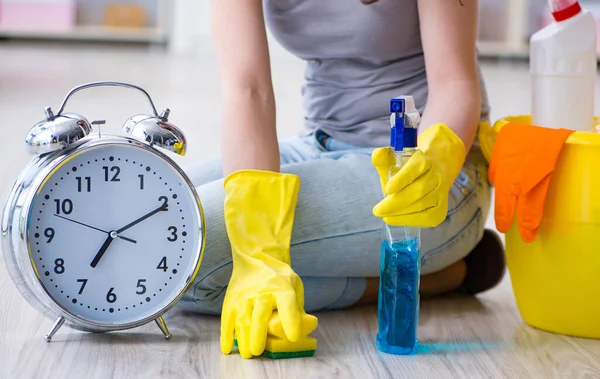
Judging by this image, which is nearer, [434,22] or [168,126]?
[168,126]

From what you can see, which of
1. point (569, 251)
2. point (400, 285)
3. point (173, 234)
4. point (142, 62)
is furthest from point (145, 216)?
point (142, 62)

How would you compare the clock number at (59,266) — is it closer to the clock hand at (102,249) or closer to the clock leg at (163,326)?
the clock hand at (102,249)

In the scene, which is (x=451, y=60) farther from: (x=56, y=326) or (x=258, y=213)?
(x=56, y=326)

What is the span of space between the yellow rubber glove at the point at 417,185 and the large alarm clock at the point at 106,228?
0.94ft

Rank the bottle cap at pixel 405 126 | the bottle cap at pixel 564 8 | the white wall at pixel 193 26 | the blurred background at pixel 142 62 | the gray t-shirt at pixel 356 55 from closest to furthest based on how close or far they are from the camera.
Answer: the bottle cap at pixel 405 126, the bottle cap at pixel 564 8, the gray t-shirt at pixel 356 55, the blurred background at pixel 142 62, the white wall at pixel 193 26

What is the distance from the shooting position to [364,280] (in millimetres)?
1564

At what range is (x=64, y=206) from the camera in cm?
129

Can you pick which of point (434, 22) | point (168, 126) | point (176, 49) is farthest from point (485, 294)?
point (176, 49)

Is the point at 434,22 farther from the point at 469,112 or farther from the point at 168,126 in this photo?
the point at 168,126

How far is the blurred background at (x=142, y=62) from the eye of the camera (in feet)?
12.7

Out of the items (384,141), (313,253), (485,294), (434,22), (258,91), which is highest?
(434,22)

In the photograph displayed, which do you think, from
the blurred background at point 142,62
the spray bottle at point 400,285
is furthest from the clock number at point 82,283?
the blurred background at point 142,62

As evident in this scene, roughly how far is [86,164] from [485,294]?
2.63ft

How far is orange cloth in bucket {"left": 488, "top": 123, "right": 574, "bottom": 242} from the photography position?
52.6 inches
